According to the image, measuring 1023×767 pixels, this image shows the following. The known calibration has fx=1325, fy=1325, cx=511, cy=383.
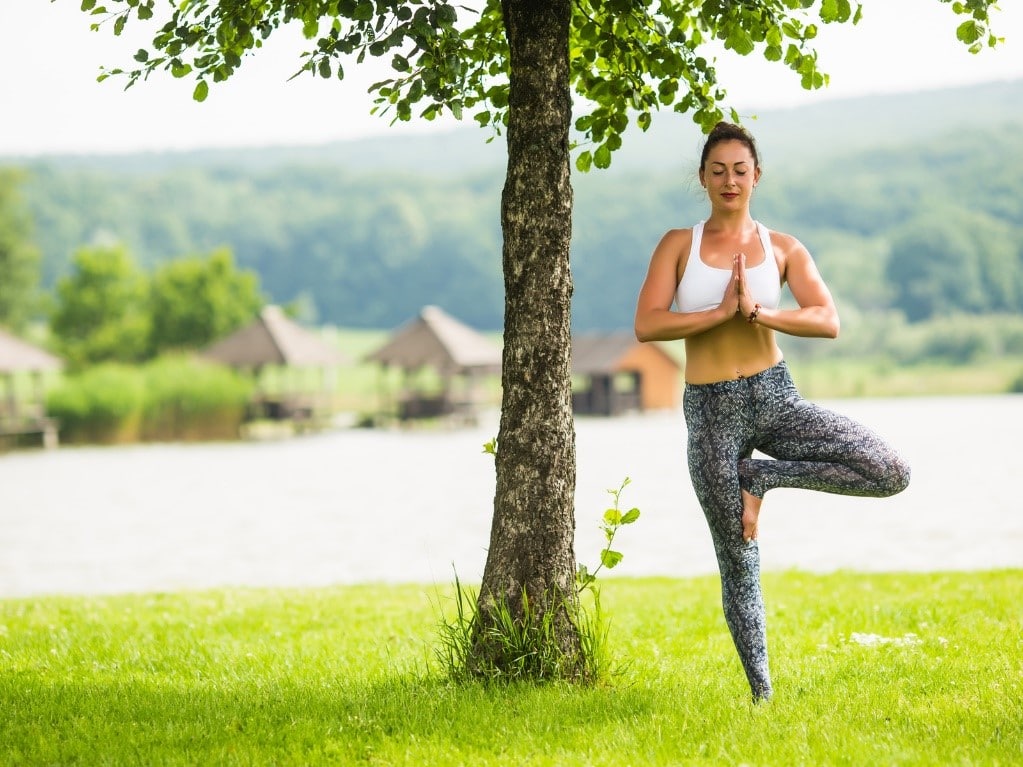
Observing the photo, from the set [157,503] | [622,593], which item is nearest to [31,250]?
[157,503]

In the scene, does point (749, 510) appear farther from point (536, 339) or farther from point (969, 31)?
point (969, 31)

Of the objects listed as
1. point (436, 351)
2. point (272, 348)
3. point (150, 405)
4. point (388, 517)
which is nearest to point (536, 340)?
point (388, 517)

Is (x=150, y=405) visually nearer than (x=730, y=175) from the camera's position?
No

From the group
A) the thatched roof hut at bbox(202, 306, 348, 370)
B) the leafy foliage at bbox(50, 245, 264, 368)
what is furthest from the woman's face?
the leafy foliage at bbox(50, 245, 264, 368)

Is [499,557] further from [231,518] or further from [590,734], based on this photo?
[231,518]

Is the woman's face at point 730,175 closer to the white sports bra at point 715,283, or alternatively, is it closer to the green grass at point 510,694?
the white sports bra at point 715,283

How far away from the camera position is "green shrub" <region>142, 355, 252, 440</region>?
39.3 metres

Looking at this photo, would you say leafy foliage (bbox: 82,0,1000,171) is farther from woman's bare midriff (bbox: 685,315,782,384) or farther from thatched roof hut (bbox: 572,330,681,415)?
thatched roof hut (bbox: 572,330,681,415)

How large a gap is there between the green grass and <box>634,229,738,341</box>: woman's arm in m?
1.25

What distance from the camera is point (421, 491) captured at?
22.3m

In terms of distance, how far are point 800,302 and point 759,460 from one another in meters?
0.52

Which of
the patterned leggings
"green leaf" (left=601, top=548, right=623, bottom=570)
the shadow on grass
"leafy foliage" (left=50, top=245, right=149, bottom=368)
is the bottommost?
the shadow on grass

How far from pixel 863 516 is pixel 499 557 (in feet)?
44.5

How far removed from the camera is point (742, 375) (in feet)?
13.8
